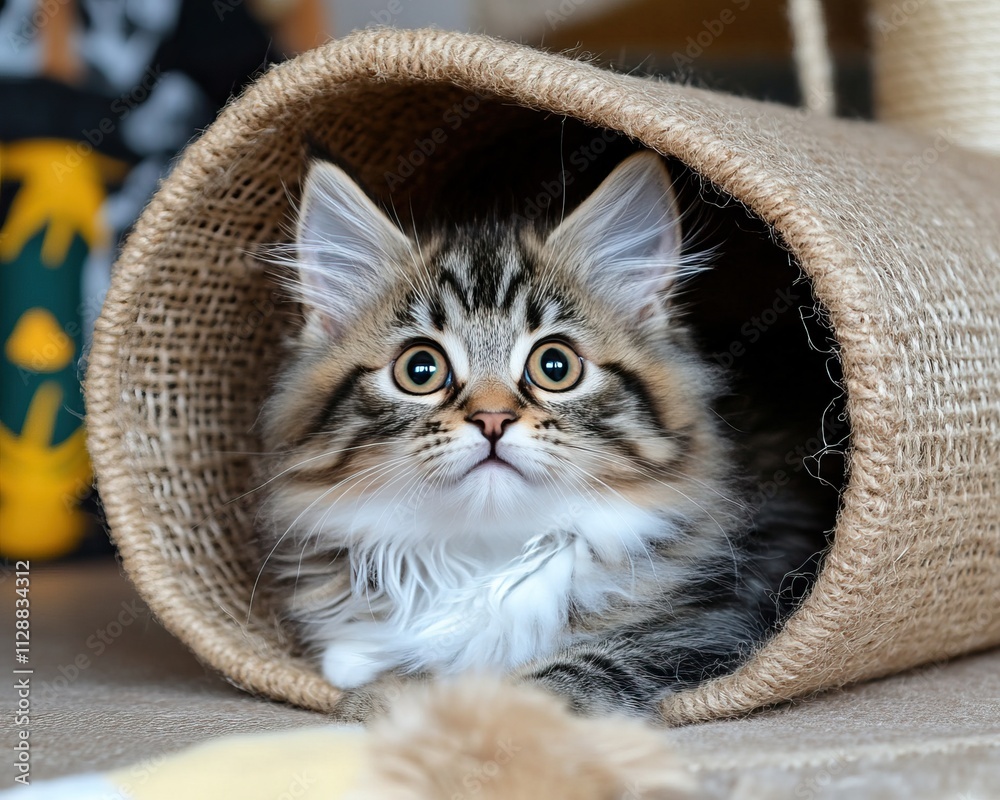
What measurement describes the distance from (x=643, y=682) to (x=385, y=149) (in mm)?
1126

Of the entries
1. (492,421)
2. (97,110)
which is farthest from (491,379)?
(97,110)

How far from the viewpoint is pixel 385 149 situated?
1900mm

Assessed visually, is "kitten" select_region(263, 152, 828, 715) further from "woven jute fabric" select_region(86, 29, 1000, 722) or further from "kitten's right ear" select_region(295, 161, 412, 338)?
"woven jute fabric" select_region(86, 29, 1000, 722)

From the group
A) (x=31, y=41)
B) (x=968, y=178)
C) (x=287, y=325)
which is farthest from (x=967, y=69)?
(x=31, y=41)

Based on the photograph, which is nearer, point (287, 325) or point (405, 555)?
point (405, 555)

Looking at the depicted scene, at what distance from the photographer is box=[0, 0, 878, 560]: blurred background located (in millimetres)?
2912

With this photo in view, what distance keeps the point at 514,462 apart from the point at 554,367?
18 centimetres

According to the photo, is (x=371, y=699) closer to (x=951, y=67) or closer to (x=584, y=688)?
(x=584, y=688)

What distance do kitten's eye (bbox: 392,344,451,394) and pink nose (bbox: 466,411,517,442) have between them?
0.13 meters

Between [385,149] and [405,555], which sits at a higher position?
[385,149]

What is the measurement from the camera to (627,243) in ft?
5.08

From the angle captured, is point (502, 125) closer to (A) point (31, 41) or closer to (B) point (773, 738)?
(B) point (773, 738)

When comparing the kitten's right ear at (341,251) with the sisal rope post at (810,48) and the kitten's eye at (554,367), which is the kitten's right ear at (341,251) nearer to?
the kitten's eye at (554,367)

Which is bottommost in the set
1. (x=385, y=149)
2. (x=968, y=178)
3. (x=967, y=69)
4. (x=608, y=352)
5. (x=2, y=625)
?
(x=2, y=625)
